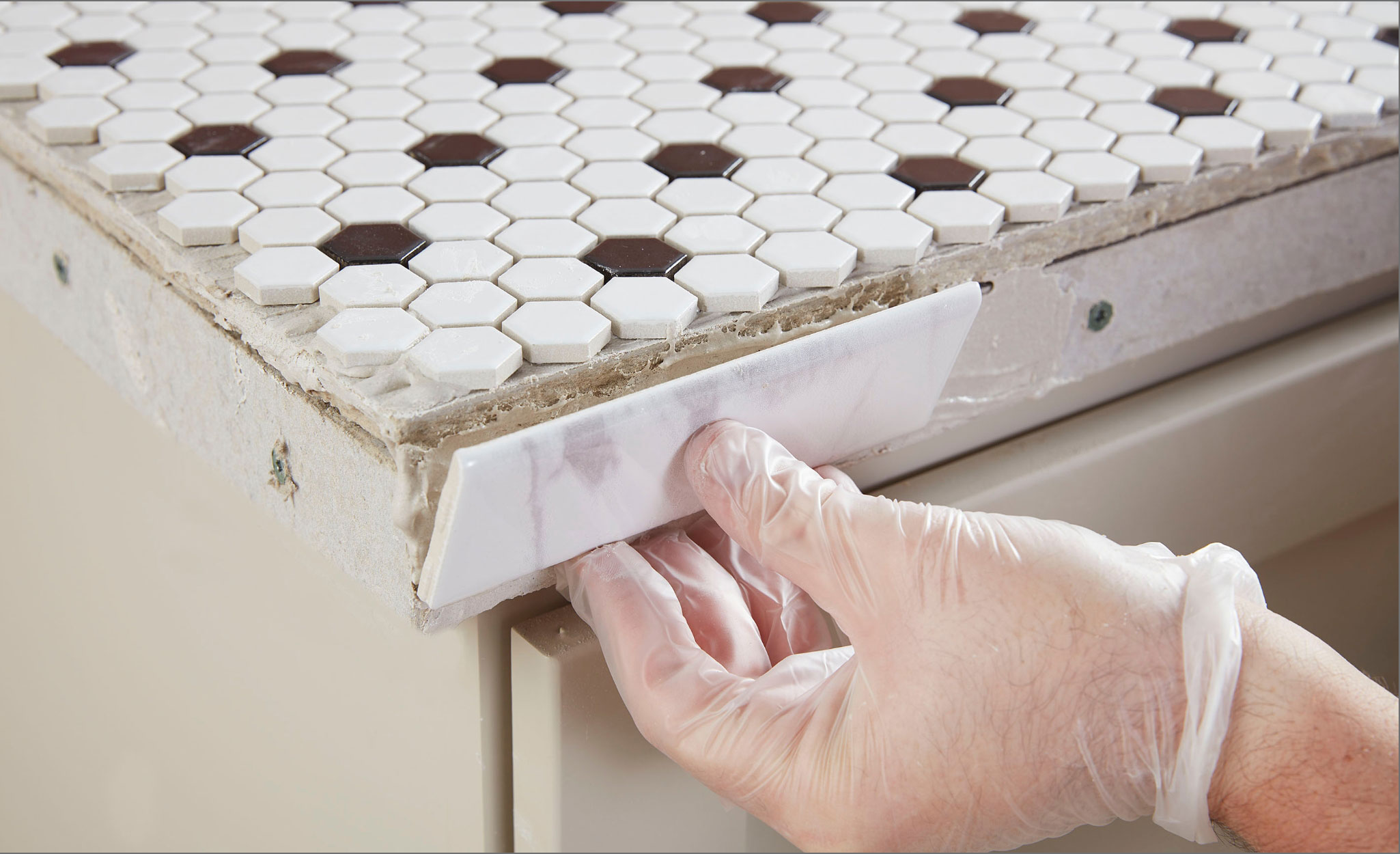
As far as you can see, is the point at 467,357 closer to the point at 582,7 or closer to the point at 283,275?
the point at 283,275

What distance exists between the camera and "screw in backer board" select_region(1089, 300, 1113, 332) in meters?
1.12

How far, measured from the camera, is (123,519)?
130 centimetres

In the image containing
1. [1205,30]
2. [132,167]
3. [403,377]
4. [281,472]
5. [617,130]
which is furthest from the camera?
[1205,30]

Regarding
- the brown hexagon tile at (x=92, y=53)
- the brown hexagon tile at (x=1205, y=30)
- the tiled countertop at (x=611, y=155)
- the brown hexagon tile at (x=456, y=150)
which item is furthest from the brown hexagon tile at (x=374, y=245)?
the brown hexagon tile at (x=1205, y=30)

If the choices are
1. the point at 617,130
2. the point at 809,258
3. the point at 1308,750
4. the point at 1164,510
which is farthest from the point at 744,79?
the point at 1308,750

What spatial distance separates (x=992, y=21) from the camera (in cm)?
146

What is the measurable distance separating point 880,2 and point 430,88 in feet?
1.93

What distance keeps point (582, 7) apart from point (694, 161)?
0.46m

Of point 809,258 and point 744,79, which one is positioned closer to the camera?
point 809,258

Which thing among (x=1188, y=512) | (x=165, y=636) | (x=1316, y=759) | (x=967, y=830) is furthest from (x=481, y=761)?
(x=1188, y=512)

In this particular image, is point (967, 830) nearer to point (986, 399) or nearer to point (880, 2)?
point (986, 399)

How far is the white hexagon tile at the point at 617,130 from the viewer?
929 millimetres

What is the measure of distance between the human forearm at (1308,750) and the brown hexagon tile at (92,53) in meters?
1.18

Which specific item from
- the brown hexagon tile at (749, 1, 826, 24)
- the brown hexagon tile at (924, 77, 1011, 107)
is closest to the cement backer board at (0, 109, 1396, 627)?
the brown hexagon tile at (924, 77, 1011, 107)
